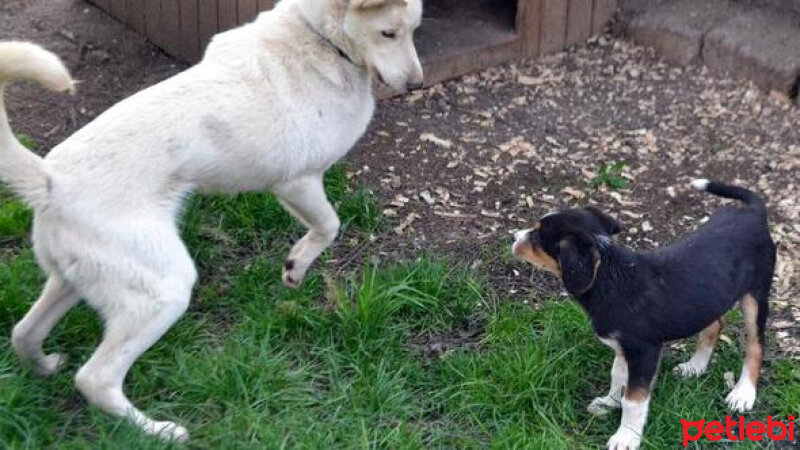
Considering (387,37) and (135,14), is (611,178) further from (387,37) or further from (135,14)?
(135,14)

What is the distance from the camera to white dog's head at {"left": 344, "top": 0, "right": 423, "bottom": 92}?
166 inches

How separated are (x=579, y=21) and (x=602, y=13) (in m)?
0.19

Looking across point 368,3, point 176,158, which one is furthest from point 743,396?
point 176,158

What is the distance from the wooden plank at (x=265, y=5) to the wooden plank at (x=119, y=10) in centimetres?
143

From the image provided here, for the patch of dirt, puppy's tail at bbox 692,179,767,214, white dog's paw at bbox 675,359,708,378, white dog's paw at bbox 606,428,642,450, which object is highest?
puppy's tail at bbox 692,179,767,214

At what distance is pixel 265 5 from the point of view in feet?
19.4

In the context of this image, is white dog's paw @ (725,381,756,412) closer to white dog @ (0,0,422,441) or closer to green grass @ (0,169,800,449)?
green grass @ (0,169,800,449)

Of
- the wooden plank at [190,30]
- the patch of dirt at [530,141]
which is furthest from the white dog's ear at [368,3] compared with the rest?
the wooden plank at [190,30]

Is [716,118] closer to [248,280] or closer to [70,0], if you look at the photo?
[248,280]

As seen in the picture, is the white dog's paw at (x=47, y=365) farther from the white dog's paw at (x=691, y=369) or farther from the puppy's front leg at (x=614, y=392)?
the white dog's paw at (x=691, y=369)

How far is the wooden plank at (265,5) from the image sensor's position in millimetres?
5863

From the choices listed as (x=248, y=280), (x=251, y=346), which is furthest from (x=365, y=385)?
(x=248, y=280)

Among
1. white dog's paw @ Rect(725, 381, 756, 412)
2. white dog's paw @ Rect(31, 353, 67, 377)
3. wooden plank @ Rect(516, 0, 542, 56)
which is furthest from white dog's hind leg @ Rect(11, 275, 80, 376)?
wooden plank @ Rect(516, 0, 542, 56)

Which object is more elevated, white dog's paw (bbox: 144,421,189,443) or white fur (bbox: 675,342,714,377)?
white dog's paw (bbox: 144,421,189,443)
